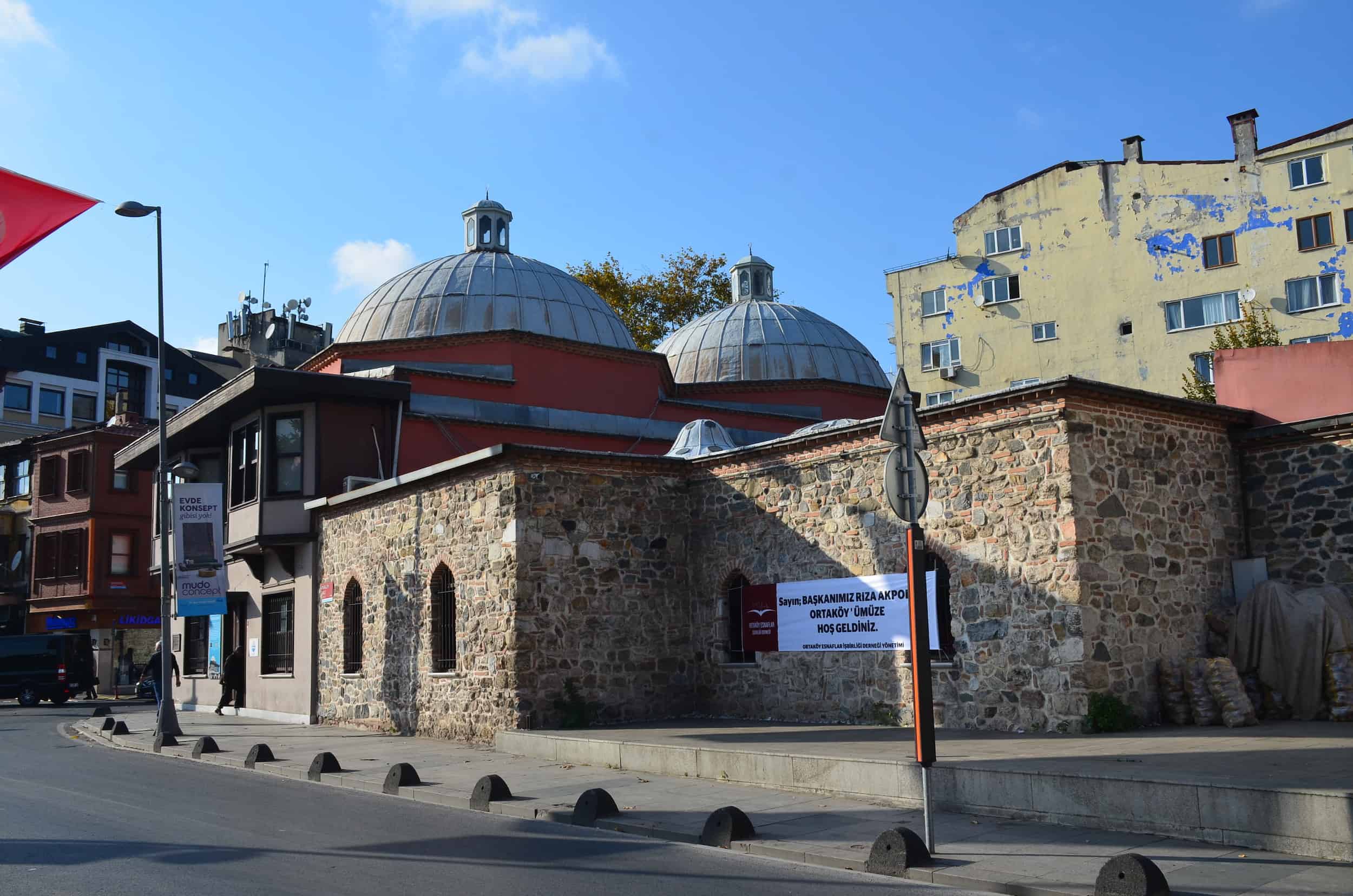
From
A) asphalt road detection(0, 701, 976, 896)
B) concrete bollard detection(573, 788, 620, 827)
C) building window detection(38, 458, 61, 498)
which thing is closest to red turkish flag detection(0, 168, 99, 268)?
asphalt road detection(0, 701, 976, 896)

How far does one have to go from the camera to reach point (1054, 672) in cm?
1256

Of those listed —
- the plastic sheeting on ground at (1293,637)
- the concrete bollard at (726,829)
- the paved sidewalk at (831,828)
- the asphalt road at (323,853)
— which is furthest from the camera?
the plastic sheeting on ground at (1293,637)

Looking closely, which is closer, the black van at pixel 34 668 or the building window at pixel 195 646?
the building window at pixel 195 646

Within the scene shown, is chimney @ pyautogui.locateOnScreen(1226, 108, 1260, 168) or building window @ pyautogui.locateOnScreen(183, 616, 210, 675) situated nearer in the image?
building window @ pyautogui.locateOnScreen(183, 616, 210, 675)

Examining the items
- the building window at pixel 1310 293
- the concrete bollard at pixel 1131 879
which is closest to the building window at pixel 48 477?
the building window at pixel 1310 293

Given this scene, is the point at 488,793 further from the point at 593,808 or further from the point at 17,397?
the point at 17,397

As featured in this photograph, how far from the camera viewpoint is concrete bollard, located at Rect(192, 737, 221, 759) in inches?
658

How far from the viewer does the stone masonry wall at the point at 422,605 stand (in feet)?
53.0

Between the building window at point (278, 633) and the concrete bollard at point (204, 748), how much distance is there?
5.41 meters

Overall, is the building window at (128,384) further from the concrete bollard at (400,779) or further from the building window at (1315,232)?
the building window at (1315,232)

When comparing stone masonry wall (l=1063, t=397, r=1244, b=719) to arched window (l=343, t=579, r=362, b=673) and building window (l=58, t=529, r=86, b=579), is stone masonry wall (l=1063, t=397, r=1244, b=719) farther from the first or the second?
building window (l=58, t=529, r=86, b=579)

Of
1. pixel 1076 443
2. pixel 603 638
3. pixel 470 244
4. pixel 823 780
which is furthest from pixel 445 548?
pixel 470 244

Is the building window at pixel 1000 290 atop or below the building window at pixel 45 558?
atop

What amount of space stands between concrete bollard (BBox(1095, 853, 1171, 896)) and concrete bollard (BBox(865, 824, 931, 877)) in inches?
51.2
